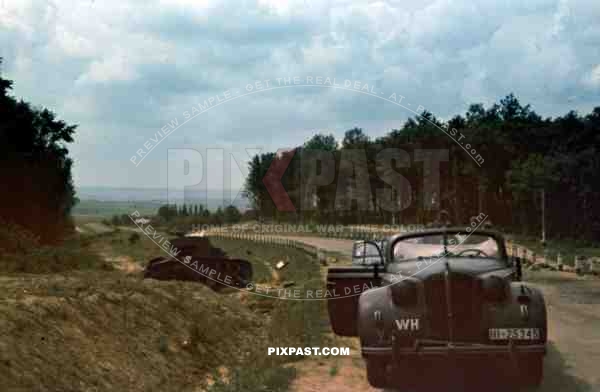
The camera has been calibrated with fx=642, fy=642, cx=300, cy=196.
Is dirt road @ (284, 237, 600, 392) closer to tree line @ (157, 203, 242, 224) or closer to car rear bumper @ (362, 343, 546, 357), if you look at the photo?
car rear bumper @ (362, 343, 546, 357)

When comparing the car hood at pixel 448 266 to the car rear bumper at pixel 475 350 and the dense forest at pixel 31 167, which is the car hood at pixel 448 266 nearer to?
the car rear bumper at pixel 475 350

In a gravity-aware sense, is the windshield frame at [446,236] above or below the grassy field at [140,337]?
above

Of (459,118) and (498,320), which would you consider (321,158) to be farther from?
(498,320)

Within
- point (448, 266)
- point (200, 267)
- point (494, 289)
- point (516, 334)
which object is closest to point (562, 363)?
point (516, 334)

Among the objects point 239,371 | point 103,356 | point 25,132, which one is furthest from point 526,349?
point 25,132

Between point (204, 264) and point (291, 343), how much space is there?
11.2 meters

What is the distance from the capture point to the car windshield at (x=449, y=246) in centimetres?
885

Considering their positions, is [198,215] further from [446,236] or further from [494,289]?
[494,289]

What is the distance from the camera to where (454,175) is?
47.4 m

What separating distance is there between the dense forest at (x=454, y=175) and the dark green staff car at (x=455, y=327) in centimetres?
3502

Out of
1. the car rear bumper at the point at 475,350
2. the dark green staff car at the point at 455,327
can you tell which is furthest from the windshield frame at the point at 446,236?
the car rear bumper at the point at 475,350

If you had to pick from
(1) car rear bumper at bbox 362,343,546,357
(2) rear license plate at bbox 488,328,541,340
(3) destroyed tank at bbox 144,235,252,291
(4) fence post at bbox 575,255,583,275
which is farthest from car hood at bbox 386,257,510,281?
(4) fence post at bbox 575,255,583,275

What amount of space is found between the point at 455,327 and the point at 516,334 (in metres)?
0.69

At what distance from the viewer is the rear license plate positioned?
24.2 feet
